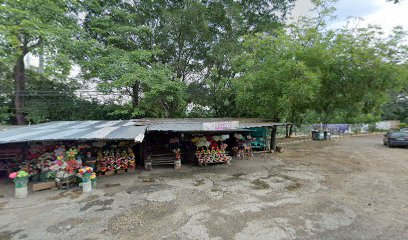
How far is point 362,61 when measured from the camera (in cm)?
1077

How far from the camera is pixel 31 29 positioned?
10.0 metres

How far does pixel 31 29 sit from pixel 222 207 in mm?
12527

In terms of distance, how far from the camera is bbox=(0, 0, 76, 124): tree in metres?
9.91

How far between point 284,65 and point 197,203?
28.6 ft

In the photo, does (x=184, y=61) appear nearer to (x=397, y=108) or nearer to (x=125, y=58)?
(x=125, y=58)

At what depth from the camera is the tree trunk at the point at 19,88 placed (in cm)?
1317

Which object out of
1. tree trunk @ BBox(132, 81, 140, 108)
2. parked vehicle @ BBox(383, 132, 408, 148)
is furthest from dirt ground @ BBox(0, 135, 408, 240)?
tree trunk @ BBox(132, 81, 140, 108)

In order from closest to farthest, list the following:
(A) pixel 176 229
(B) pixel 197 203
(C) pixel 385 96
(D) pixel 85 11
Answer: (A) pixel 176 229
(B) pixel 197 203
(C) pixel 385 96
(D) pixel 85 11

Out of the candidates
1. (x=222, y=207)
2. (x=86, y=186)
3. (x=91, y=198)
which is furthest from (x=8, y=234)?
(x=222, y=207)

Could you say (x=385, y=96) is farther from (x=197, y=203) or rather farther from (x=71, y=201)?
(x=71, y=201)

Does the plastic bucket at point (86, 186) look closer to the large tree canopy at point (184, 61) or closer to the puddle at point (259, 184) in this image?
the puddle at point (259, 184)

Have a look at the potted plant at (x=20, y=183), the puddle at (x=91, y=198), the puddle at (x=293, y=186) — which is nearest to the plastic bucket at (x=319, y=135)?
the puddle at (x=293, y=186)

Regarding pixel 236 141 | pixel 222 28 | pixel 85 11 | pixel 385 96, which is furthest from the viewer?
pixel 222 28

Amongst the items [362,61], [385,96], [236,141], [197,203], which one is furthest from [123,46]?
[385,96]
